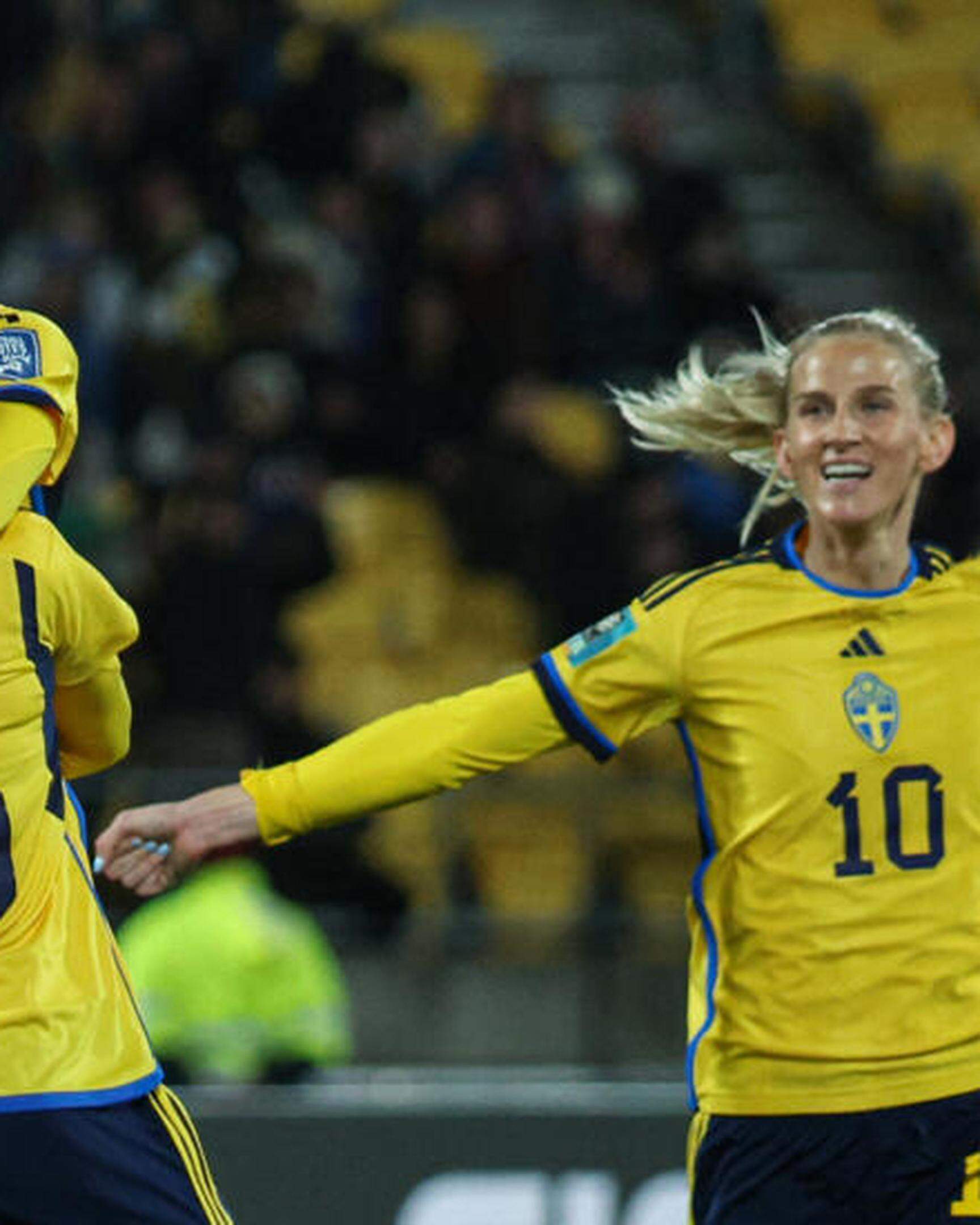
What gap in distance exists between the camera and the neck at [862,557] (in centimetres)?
442

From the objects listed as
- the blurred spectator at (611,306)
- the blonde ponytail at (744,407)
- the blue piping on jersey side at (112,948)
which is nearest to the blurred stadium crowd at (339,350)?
the blurred spectator at (611,306)

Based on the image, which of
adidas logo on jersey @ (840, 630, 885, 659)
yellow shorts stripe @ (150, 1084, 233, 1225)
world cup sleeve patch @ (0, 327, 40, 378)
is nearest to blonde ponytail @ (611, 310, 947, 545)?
adidas logo on jersey @ (840, 630, 885, 659)

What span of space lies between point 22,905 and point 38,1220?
0.43 metres

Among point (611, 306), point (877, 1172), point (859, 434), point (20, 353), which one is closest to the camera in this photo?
point (20, 353)

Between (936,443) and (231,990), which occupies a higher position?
(936,443)

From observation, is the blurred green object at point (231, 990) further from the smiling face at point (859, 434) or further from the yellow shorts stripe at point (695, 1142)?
the smiling face at point (859, 434)

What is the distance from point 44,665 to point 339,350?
6815mm

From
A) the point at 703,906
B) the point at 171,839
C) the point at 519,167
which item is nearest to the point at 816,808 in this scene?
the point at 703,906

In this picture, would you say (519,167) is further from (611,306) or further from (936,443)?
(936,443)

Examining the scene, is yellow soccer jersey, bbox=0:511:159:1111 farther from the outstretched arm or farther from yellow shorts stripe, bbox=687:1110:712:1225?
yellow shorts stripe, bbox=687:1110:712:1225

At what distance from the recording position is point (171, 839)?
4293 millimetres

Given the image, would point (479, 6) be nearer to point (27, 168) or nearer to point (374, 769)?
point (27, 168)

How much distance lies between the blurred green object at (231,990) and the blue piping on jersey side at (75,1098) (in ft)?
11.3

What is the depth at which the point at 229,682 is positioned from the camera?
8.99 meters
